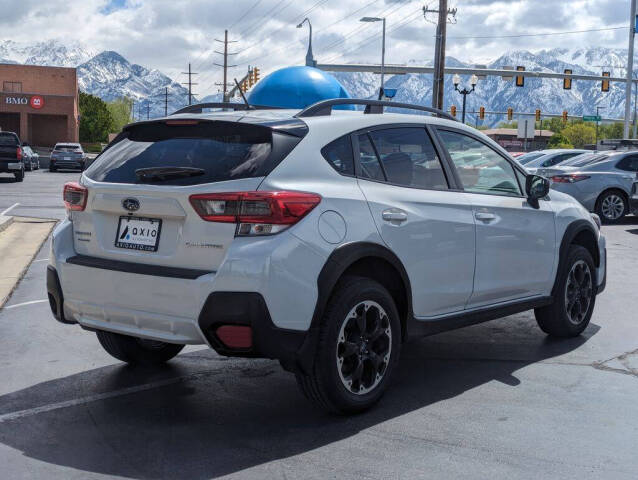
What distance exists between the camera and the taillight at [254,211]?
4305mm

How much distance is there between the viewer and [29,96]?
74.6 meters

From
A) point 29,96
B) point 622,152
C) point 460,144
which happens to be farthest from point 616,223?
point 29,96

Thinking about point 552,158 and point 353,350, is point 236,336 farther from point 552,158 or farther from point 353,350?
point 552,158

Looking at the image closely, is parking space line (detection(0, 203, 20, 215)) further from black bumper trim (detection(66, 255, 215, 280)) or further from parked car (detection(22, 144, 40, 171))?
parked car (detection(22, 144, 40, 171))

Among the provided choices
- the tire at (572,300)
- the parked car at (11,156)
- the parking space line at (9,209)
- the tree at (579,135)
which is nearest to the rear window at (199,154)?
the tire at (572,300)

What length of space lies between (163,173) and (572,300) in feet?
12.3

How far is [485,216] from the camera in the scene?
571 centimetres

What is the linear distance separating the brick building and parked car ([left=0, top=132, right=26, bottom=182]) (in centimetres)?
4361

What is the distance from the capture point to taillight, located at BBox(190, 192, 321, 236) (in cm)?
430

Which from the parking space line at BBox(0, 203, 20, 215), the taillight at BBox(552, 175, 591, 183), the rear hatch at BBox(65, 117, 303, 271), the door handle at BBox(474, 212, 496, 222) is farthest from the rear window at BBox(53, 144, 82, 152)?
the door handle at BBox(474, 212, 496, 222)

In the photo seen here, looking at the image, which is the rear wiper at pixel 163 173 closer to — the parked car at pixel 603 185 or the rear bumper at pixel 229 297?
the rear bumper at pixel 229 297

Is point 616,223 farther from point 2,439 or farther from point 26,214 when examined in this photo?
point 2,439

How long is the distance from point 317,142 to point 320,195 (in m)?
0.38

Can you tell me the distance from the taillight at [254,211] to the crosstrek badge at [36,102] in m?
74.9
